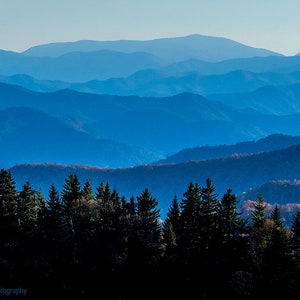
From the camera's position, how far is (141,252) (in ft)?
201

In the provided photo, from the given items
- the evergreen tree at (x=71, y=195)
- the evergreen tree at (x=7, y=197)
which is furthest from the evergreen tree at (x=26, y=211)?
the evergreen tree at (x=71, y=195)

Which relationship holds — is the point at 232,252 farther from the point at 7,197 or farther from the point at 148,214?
the point at 7,197

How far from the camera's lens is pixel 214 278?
58.5 metres

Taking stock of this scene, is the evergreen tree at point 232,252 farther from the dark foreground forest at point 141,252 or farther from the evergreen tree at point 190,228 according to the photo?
the evergreen tree at point 190,228

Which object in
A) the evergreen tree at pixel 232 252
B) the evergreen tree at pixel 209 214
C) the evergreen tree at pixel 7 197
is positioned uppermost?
the evergreen tree at pixel 7 197

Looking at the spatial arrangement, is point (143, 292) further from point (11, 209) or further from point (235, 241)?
point (11, 209)

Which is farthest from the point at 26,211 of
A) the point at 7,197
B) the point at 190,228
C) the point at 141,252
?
the point at 190,228

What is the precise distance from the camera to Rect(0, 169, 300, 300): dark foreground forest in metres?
55.8

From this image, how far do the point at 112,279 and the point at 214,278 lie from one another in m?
9.53

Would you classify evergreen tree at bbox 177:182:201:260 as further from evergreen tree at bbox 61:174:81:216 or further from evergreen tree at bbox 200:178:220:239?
evergreen tree at bbox 61:174:81:216

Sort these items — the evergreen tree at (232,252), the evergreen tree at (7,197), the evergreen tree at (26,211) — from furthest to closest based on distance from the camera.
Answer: the evergreen tree at (7,197), the evergreen tree at (26,211), the evergreen tree at (232,252)

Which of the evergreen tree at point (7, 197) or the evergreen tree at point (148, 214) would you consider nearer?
the evergreen tree at point (148, 214)

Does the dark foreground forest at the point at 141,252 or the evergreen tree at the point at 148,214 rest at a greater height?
the evergreen tree at the point at 148,214

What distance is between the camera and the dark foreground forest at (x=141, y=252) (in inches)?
2197
